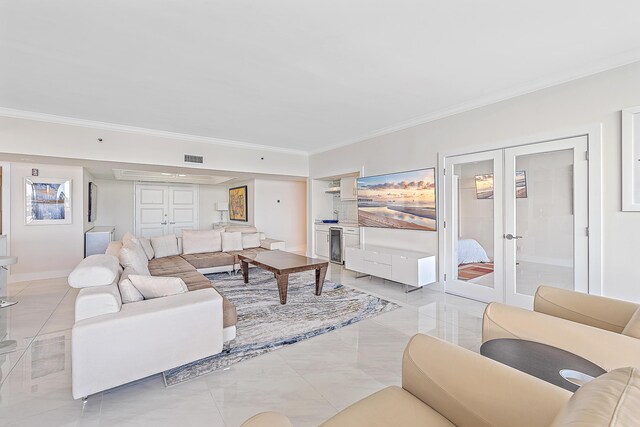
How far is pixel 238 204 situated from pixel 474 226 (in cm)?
661

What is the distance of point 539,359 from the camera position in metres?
1.45

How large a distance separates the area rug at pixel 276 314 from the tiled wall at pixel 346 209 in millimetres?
2431

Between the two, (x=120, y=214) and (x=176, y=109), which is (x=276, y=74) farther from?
(x=120, y=214)

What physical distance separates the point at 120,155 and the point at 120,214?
425 cm

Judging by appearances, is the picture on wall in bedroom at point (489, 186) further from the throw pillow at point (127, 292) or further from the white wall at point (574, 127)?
the throw pillow at point (127, 292)

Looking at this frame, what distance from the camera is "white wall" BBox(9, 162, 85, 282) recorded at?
4.82m

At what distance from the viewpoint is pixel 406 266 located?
4.16m

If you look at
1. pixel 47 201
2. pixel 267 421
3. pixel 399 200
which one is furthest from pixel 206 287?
pixel 47 201

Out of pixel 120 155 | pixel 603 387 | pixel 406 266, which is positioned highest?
pixel 120 155

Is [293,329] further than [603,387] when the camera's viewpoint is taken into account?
Yes

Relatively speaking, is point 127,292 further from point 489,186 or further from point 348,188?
point 348,188

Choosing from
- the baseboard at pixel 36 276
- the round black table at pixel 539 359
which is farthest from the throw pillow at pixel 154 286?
the baseboard at pixel 36 276

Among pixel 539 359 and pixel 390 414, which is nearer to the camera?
pixel 390 414

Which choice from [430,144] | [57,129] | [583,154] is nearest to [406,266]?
[430,144]
